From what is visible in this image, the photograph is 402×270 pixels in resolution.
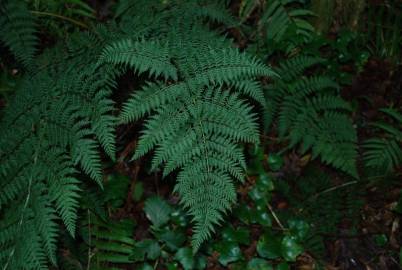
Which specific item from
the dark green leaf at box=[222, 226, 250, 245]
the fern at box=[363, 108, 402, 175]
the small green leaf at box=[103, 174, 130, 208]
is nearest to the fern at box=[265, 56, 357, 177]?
the fern at box=[363, 108, 402, 175]

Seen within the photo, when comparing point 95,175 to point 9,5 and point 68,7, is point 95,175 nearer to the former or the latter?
point 9,5

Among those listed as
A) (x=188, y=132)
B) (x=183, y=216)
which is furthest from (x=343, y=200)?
(x=188, y=132)

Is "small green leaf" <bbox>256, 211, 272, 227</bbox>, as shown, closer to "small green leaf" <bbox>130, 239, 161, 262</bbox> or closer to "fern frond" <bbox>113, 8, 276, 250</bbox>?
"small green leaf" <bbox>130, 239, 161, 262</bbox>

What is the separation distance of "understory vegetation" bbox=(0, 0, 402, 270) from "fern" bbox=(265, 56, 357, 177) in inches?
0.5

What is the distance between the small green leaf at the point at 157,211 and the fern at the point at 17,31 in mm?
1416

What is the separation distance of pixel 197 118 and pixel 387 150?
190 centimetres

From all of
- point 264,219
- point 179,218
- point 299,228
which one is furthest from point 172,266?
point 299,228

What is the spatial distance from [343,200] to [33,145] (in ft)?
7.81

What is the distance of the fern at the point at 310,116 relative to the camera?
3.63 metres

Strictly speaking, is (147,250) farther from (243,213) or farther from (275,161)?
(275,161)

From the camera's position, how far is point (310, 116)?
3.72 metres

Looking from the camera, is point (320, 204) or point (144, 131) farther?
point (320, 204)

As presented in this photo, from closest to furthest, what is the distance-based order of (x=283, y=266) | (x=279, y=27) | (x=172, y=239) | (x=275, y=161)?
(x=283, y=266) < (x=172, y=239) < (x=275, y=161) < (x=279, y=27)

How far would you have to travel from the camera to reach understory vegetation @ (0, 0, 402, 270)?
2.63 meters
